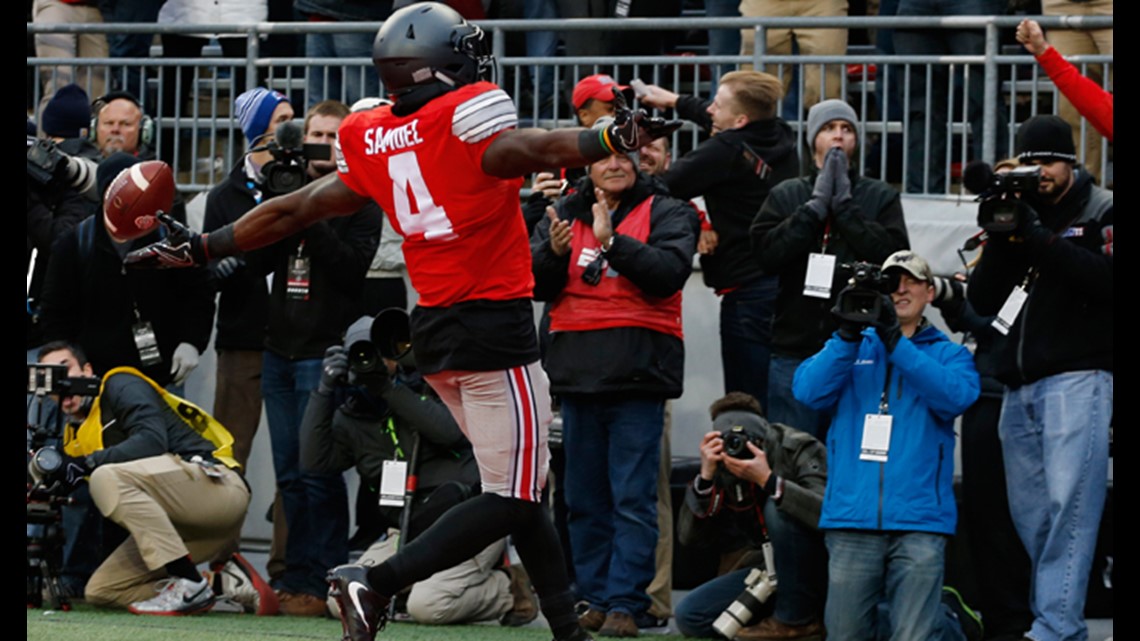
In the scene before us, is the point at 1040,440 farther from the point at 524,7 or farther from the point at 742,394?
the point at 524,7

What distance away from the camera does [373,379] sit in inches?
340

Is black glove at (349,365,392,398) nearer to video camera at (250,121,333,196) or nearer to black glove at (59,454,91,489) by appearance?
video camera at (250,121,333,196)

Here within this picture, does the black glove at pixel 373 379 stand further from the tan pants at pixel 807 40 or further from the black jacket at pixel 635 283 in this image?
the tan pants at pixel 807 40

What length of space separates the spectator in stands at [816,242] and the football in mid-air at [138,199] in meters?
2.82

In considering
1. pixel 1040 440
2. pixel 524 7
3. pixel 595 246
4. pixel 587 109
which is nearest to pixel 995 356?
pixel 1040 440

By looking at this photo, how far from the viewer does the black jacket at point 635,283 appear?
→ 8375mm

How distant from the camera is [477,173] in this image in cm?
638

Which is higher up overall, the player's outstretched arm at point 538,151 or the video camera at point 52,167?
the video camera at point 52,167

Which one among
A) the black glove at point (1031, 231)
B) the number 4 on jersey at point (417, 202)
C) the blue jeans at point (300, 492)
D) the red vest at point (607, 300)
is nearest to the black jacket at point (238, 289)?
the blue jeans at point (300, 492)

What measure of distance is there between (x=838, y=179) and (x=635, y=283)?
107 centimetres

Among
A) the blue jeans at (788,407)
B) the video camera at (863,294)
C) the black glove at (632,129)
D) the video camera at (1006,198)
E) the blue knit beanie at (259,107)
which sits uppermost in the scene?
the blue knit beanie at (259,107)

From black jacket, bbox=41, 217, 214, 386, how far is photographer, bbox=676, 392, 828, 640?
2882mm

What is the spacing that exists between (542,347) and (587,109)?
1.16 metres

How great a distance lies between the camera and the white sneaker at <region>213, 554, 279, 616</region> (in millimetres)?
9070
